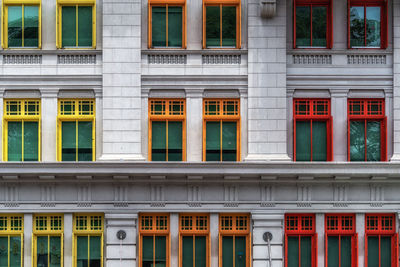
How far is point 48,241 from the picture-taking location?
18.6 metres

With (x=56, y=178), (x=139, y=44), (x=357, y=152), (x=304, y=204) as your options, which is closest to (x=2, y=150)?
(x=56, y=178)

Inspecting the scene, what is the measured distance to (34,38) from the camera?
1894 centimetres

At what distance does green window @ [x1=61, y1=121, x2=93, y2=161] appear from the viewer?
18734 millimetres

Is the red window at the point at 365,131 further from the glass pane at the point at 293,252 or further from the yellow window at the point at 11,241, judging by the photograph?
the yellow window at the point at 11,241

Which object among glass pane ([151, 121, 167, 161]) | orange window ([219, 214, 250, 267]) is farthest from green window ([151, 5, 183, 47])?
orange window ([219, 214, 250, 267])

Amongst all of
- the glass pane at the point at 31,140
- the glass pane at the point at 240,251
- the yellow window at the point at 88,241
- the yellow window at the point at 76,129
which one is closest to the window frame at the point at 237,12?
the yellow window at the point at 76,129

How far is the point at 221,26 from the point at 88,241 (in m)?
8.81

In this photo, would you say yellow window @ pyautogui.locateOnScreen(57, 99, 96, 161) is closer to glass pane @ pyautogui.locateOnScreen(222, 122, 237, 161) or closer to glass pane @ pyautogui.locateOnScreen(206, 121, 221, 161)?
glass pane @ pyautogui.locateOnScreen(206, 121, 221, 161)

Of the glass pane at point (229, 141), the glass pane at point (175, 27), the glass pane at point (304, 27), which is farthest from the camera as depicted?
the glass pane at point (304, 27)

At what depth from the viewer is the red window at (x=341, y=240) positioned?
18703 millimetres

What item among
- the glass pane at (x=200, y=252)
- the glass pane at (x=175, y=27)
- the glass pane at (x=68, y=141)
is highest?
the glass pane at (x=175, y=27)

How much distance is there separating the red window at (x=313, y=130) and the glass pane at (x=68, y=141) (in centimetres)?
773

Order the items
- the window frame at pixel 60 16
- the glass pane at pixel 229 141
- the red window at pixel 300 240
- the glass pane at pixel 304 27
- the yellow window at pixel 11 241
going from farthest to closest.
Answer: the glass pane at pixel 304 27
the glass pane at pixel 229 141
the window frame at pixel 60 16
the red window at pixel 300 240
the yellow window at pixel 11 241

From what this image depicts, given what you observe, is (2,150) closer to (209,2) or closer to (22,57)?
(22,57)
